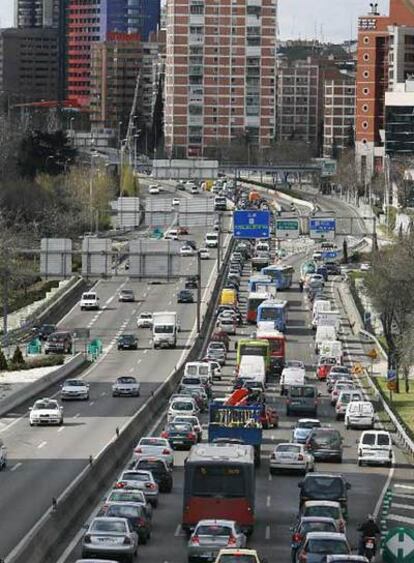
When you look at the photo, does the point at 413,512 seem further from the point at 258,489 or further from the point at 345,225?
the point at 345,225

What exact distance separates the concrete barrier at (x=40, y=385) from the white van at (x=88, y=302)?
26.0 meters

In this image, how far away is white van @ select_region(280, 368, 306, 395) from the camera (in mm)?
79000

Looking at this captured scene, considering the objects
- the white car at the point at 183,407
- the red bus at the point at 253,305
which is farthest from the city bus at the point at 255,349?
the red bus at the point at 253,305

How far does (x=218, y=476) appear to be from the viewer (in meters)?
41.6

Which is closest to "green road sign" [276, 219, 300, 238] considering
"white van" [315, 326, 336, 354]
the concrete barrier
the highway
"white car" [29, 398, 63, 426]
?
the highway

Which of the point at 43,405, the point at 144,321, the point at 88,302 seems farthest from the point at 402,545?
the point at 88,302

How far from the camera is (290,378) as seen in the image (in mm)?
79688

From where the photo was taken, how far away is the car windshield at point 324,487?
44719 millimetres

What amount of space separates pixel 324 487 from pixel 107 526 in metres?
8.62

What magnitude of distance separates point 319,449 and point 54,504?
1695 cm

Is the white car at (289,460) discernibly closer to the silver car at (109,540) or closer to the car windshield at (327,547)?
the silver car at (109,540)

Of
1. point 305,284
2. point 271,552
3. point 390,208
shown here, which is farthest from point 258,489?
point 390,208

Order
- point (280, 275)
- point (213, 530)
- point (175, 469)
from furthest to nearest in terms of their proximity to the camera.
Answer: point (280, 275) < point (175, 469) < point (213, 530)

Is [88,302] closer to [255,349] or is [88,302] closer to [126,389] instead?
[255,349]
